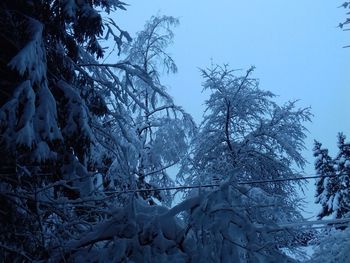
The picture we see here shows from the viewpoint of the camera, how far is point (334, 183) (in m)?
20.7

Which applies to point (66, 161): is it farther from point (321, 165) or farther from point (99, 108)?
point (321, 165)

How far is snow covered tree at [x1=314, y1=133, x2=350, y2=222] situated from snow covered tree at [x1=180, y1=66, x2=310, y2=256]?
16.8 ft

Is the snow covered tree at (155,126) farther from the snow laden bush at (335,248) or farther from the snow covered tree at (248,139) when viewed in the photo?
the snow laden bush at (335,248)

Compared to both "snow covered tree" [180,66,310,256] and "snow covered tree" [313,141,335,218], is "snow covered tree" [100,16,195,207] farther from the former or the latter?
"snow covered tree" [313,141,335,218]

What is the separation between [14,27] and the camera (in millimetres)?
4574

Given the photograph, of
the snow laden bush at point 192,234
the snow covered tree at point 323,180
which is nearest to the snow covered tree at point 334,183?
the snow covered tree at point 323,180

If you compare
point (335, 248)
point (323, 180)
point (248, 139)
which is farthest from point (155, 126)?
point (323, 180)

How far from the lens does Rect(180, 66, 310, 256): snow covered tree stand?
12.8 metres

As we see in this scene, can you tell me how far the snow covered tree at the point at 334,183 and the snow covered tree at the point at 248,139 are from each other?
513 centimetres

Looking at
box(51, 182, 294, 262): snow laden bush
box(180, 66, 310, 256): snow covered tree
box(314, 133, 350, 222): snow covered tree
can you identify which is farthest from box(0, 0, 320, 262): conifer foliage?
box(314, 133, 350, 222): snow covered tree

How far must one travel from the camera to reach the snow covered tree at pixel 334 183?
66.7ft

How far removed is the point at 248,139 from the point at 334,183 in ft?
31.2

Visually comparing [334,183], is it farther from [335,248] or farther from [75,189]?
[75,189]

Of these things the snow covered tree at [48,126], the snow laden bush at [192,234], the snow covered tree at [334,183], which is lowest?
the snow laden bush at [192,234]
